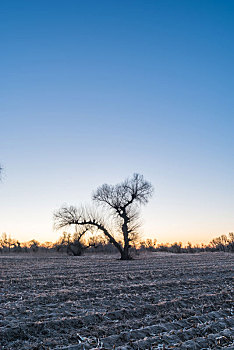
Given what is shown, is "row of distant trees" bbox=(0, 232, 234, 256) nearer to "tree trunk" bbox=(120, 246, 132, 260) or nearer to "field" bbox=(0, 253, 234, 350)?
"tree trunk" bbox=(120, 246, 132, 260)

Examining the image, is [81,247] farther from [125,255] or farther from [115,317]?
[115,317]

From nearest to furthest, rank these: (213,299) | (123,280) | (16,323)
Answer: (16,323) → (213,299) → (123,280)

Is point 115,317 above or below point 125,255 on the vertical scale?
above

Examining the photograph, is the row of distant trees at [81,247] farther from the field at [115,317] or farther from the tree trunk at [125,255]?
the field at [115,317]

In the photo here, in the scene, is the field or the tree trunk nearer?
the field

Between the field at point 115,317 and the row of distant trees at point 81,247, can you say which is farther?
the row of distant trees at point 81,247

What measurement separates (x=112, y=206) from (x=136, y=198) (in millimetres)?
2628

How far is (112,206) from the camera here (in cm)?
2939

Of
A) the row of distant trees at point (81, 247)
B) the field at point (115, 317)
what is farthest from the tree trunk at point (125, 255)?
the field at point (115, 317)

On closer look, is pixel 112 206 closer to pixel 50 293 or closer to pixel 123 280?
pixel 123 280

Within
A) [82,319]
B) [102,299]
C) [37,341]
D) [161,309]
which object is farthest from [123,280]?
[37,341]

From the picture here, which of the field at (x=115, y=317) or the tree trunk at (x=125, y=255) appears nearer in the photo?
Answer: the field at (x=115, y=317)

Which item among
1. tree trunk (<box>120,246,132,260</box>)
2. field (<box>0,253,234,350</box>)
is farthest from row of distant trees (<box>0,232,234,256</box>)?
field (<box>0,253,234,350</box>)

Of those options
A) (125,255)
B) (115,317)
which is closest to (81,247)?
(125,255)
